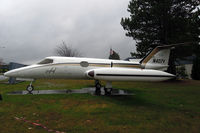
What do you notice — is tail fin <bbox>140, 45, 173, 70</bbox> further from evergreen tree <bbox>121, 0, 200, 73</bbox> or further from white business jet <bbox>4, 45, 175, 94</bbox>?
evergreen tree <bbox>121, 0, 200, 73</bbox>

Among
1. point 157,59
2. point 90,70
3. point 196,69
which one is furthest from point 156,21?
point 90,70

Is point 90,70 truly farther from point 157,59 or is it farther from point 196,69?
point 196,69

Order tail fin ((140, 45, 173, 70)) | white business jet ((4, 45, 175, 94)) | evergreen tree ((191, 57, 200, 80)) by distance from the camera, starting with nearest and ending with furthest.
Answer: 1. white business jet ((4, 45, 175, 94))
2. tail fin ((140, 45, 173, 70))
3. evergreen tree ((191, 57, 200, 80))

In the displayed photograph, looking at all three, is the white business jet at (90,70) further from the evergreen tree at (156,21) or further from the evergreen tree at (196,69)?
the evergreen tree at (196,69)

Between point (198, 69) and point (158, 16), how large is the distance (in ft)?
57.4

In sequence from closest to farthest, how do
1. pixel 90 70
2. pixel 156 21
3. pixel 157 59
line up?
pixel 90 70 → pixel 157 59 → pixel 156 21

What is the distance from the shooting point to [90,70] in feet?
34.5

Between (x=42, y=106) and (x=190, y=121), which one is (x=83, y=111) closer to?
(x=42, y=106)

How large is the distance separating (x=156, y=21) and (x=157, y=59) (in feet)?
48.6

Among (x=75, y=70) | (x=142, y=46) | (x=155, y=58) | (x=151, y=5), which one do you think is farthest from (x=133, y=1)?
(x=75, y=70)

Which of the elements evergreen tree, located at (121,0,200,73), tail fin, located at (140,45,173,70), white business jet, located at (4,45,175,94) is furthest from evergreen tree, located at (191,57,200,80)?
white business jet, located at (4,45,175,94)

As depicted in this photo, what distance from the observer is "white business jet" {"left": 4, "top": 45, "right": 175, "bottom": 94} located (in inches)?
385

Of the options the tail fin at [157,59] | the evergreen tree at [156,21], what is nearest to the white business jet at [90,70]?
the tail fin at [157,59]

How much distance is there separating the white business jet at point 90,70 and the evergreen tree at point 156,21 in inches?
471
